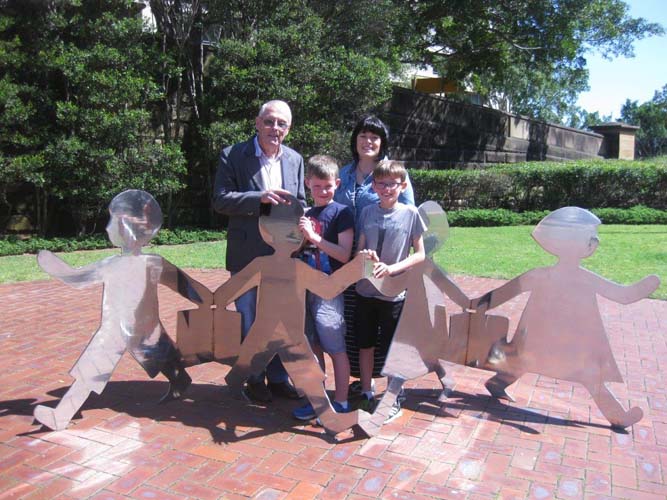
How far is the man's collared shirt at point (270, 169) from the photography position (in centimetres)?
395

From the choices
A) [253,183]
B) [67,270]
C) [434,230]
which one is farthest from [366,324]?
[67,270]

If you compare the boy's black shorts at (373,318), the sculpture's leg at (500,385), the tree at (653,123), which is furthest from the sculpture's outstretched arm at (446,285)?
the tree at (653,123)

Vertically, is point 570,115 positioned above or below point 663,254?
above

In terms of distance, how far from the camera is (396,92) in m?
18.7

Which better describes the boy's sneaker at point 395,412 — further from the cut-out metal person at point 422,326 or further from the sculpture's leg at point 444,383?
the sculpture's leg at point 444,383

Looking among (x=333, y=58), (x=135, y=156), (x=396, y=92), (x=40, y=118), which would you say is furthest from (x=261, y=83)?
(x=396, y=92)

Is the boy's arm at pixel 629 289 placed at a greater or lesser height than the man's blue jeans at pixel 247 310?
greater

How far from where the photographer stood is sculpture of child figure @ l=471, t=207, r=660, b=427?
12.0 ft

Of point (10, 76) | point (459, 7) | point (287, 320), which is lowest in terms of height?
point (287, 320)

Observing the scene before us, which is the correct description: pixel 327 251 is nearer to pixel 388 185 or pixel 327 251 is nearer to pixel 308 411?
pixel 388 185

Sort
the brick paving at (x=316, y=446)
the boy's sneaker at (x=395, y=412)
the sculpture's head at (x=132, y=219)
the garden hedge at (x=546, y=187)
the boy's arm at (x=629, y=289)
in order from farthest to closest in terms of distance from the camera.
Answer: the garden hedge at (x=546, y=187)
the boy's sneaker at (x=395, y=412)
the sculpture's head at (x=132, y=219)
the boy's arm at (x=629, y=289)
the brick paving at (x=316, y=446)

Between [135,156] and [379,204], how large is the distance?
29.4ft

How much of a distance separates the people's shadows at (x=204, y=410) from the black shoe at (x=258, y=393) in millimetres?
55

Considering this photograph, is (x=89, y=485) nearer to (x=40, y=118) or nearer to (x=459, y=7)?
(x=40, y=118)
